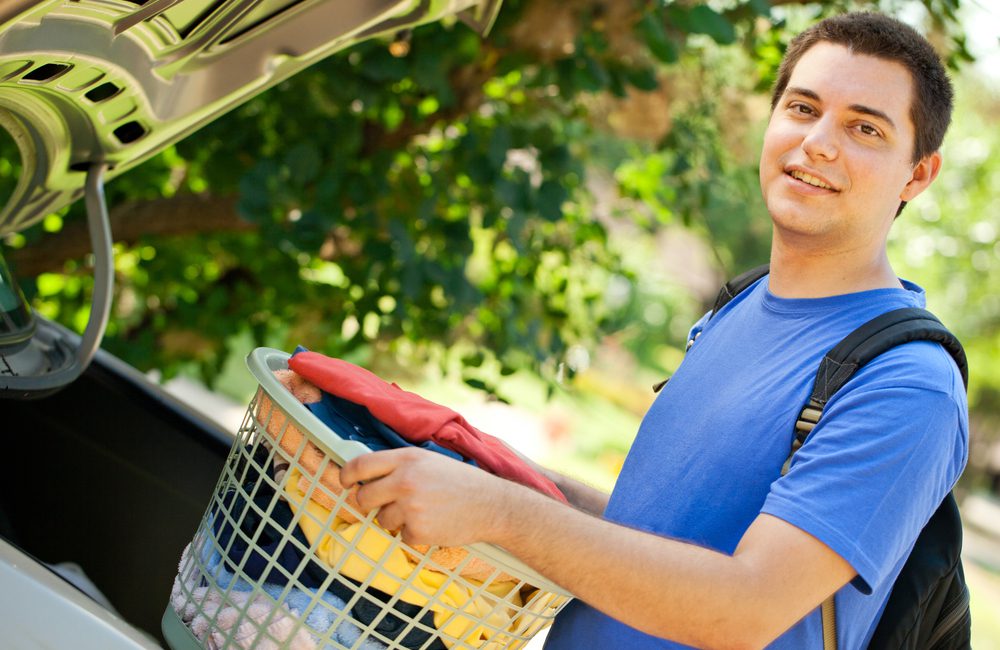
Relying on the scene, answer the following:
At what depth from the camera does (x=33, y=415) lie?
2211 millimetres

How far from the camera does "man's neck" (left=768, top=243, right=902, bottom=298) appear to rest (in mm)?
1539

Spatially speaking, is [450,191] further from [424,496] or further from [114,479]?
[424,496]

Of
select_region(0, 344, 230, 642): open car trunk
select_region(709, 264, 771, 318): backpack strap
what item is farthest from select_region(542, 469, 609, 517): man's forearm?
select_region(0, 344, 230, 642): open car trunk

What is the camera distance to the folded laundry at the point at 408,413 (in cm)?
136

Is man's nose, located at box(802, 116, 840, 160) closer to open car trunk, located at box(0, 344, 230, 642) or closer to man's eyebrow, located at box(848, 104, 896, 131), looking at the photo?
man's eyebrow, located at box(848, 104, 896, 131)

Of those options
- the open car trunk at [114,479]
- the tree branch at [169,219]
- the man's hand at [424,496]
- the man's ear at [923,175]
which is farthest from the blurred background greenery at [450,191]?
the man's hand at [424,496]

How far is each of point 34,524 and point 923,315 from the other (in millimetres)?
1780

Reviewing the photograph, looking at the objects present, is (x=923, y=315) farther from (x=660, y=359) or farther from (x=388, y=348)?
(x=660, y=359)

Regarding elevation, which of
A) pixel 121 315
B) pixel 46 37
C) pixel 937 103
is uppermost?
pixel 937 103

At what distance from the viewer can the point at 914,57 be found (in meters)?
1.54

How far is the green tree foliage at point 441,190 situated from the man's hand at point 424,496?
177 cm

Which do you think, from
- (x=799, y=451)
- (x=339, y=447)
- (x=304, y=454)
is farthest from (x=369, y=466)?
(x=799, y=451)

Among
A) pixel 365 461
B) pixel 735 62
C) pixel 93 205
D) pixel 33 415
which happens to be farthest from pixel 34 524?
pixel 735 62

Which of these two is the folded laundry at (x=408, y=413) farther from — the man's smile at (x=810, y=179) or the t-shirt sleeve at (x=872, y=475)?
the man's smile at (x=810, y=179)
